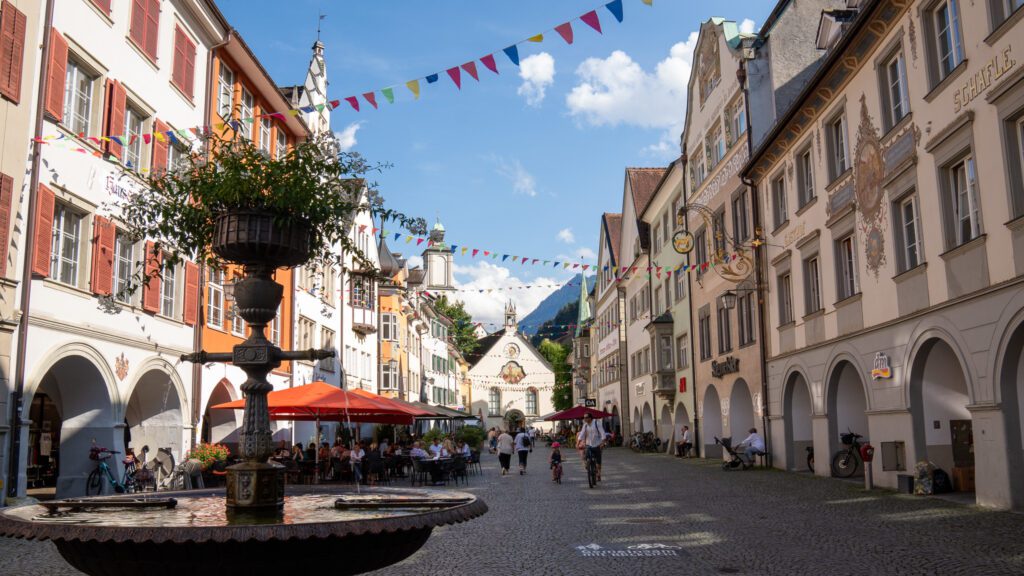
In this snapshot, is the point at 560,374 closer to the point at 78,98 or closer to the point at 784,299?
the point at 784,299

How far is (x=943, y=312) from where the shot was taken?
1515 centimetres

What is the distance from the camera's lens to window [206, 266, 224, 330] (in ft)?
76.8

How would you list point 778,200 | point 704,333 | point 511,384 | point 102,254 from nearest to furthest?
point 102,254 → point 778,200 → point 704,333 → point 511,384

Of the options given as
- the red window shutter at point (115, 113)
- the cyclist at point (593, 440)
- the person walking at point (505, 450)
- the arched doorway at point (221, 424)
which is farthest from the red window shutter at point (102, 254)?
the person walking at point (505, 450)

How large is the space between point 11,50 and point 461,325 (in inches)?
3541

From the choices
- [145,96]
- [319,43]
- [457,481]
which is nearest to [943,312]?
[457,481]

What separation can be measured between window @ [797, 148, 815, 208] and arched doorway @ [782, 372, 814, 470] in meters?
4.83

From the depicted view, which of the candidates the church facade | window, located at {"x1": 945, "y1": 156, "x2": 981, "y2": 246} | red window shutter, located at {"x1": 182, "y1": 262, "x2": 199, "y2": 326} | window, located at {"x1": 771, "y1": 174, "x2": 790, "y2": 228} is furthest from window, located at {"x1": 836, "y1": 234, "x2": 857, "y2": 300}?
the church facade

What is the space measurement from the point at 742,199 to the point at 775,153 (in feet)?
12.2

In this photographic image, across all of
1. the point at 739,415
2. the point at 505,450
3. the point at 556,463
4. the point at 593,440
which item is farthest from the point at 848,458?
the point at 505,450

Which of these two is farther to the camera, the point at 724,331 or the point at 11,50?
the point at 724,331

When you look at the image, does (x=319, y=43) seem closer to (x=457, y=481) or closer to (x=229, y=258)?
(x=457, y=481)

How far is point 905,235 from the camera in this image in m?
17.1

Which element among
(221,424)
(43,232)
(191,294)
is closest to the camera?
(43,232)
